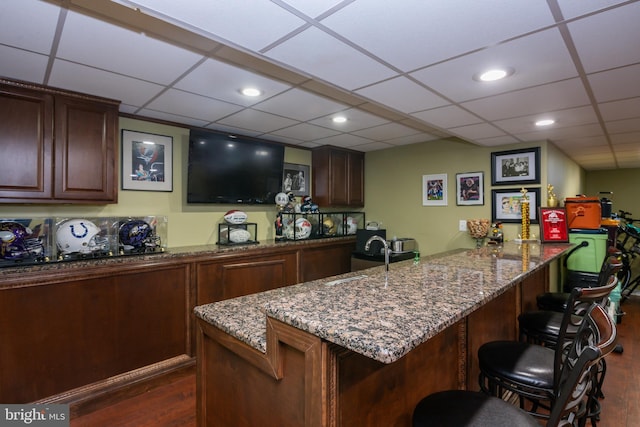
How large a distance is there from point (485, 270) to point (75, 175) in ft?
9.35

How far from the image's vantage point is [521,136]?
10.7 ft

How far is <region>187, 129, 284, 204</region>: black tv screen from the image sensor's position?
3.28 meters

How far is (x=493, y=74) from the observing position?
1.84 meters

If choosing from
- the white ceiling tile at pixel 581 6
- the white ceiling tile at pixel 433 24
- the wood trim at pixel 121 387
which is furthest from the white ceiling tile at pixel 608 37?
the wood trim at pixel 121 387

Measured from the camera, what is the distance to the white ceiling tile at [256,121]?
9.48 feet

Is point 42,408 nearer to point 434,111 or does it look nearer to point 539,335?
point 539,335

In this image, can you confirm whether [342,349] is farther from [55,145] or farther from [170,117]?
[170,117]

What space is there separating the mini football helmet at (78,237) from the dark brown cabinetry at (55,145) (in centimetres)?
18

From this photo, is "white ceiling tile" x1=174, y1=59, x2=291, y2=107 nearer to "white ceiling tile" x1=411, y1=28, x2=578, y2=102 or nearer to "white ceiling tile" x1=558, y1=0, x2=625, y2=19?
"white ceiling tile" x1=411, y1=28, x2=578, y2=102

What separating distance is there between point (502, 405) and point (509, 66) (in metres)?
1.60

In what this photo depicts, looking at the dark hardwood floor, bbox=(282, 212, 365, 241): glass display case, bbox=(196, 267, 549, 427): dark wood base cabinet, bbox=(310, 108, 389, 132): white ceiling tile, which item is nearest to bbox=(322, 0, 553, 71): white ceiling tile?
bbox=(196, 267, 549, 427): dark wood base cabinet

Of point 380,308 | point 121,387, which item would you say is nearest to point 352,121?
point 380,308

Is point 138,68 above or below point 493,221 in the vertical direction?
above

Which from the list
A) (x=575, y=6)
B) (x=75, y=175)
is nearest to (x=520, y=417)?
(x=575, y=6)
